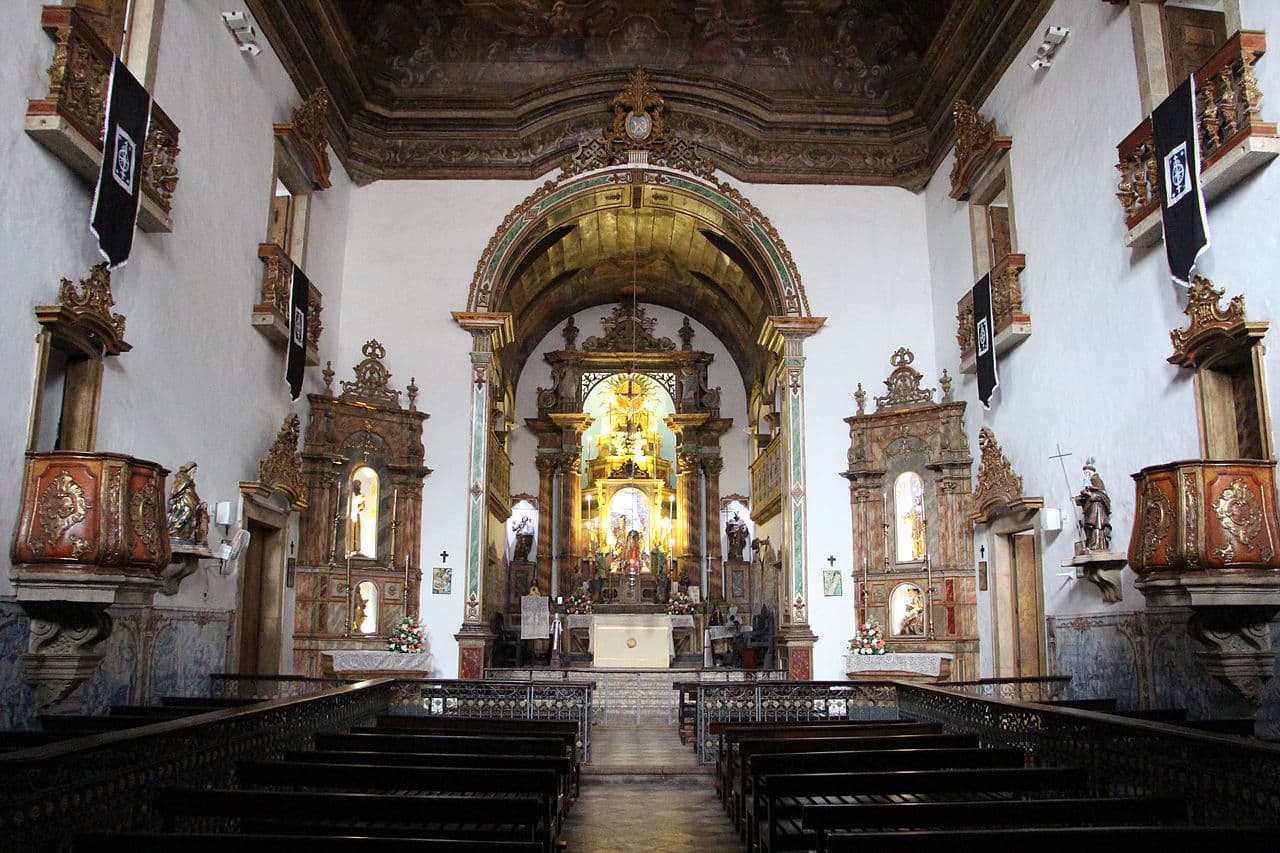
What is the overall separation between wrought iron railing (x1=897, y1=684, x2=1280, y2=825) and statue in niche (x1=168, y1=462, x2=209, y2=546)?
6.89 metres

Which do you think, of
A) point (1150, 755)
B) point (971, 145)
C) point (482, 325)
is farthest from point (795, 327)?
point (1150, 755)

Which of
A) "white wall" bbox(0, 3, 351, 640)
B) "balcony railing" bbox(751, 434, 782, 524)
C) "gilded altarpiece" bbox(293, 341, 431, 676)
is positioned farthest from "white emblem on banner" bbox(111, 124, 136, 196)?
"balcony railing" bbox(751, 434, 782, 524)

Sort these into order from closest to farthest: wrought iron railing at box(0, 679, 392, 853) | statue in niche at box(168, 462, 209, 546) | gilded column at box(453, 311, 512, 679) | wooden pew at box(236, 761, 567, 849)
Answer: wrought iron railing at box(0, 679, 392, 853), wooden pew at box(236, 761, 567, 849), statue in niche at box(168, 462, 209, 546), gilded column at box(453, 311, 512, 679)

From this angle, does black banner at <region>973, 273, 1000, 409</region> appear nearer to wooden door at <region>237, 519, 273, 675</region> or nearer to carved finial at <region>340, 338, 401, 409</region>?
carved finial at <region>340, 338, 401, 409</region>

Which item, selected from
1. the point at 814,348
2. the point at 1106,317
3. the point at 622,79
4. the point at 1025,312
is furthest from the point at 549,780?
the point at 622,79

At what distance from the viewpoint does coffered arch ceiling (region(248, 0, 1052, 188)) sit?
15.8 meters

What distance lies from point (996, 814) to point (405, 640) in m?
11.0

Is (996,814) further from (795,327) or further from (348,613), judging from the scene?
(795,327)

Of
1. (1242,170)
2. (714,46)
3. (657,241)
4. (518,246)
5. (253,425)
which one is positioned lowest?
(253,425)

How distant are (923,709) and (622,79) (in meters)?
10.9

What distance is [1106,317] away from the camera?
33.5 ft

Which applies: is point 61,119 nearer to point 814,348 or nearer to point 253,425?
point 253,425

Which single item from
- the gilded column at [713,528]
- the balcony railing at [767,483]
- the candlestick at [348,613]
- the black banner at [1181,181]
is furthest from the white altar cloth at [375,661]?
the black banner at [1181,181]

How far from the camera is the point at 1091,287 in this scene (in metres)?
10.6
